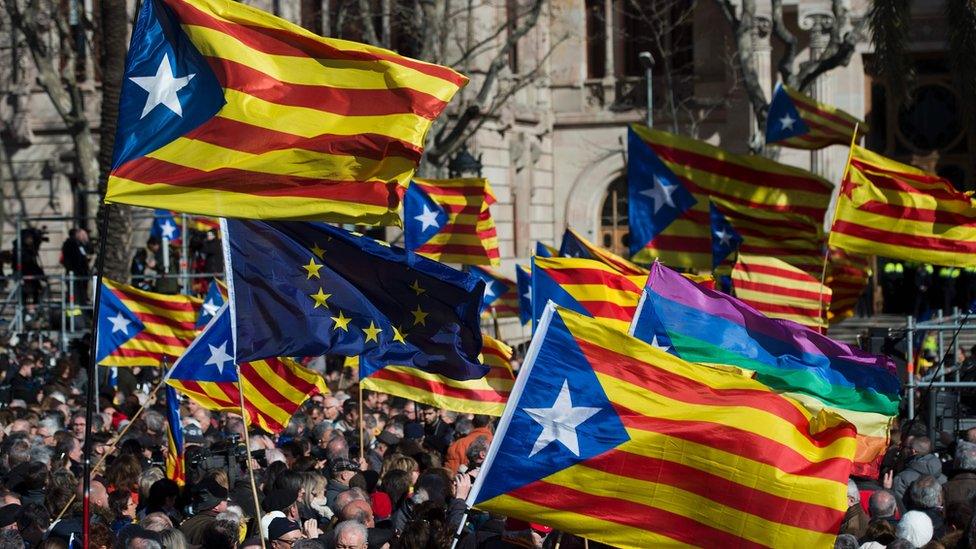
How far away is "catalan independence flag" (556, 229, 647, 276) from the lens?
13.4 m

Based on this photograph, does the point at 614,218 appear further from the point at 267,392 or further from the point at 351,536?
the point at 351,536

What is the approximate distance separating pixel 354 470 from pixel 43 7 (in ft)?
76.9

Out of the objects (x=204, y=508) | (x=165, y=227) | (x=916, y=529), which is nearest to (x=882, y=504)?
(x=916, y=529)

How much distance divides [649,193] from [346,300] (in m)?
5.58

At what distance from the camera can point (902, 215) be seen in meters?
13.8

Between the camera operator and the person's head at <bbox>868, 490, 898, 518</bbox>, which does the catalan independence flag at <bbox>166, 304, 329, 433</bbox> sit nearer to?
the person's head at <bbox>868, 490, 898, 518</bbox>

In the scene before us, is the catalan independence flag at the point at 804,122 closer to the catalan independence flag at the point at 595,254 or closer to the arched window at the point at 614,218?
the catalan independence flag at the point at 595,254

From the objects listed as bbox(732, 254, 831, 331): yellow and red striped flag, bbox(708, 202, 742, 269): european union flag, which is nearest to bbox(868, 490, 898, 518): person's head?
bbox(732, 254, 831, 331): yellow and red striped flag

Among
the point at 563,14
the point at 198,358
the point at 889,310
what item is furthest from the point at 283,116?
the point at 563,14

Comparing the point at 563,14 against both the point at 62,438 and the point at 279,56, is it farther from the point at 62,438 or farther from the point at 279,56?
the point at 279,56

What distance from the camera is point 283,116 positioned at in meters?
7.99

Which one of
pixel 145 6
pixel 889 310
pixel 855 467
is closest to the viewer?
pixel 145 6

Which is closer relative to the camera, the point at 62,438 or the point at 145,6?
the point at 145,6

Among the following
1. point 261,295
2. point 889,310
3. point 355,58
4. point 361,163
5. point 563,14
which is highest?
point 563,14
